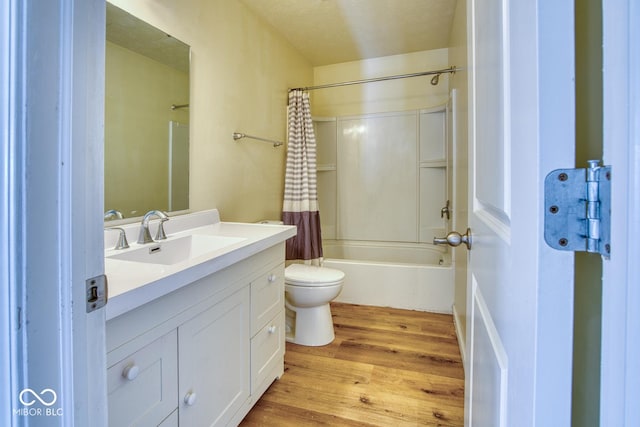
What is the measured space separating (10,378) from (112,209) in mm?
1040

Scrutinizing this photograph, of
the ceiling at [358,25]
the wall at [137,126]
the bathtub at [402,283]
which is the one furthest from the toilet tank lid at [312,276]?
the ceiling at [358,25]

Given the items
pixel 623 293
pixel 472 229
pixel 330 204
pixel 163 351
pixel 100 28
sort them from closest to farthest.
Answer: pixel 623 293
pixel 100 28
pixel 472 229
pixel 163 351
pixel 330 204

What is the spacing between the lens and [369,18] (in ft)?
7.88

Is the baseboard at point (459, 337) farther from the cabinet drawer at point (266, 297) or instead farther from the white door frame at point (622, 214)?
the white door frame at point (622, 214)

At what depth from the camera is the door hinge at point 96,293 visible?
0.50 metres

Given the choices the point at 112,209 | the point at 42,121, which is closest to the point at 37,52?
the point at 42,121

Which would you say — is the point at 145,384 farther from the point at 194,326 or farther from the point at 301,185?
the point at 301,185

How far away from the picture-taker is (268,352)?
1581 millimetres

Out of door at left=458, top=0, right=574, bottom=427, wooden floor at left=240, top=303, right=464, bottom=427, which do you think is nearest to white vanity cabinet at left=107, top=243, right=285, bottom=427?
wooden floor at left=240, top=303, right=464, bottom=427

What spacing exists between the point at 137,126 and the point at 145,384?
109cm

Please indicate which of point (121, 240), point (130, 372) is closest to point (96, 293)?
point (130, 372)

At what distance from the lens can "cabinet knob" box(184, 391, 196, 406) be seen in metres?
1.02

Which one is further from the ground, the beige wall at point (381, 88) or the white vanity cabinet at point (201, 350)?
the beige wall at point (381, 88)

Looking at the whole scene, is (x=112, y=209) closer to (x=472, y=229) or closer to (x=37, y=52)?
(x=37, y=52)
